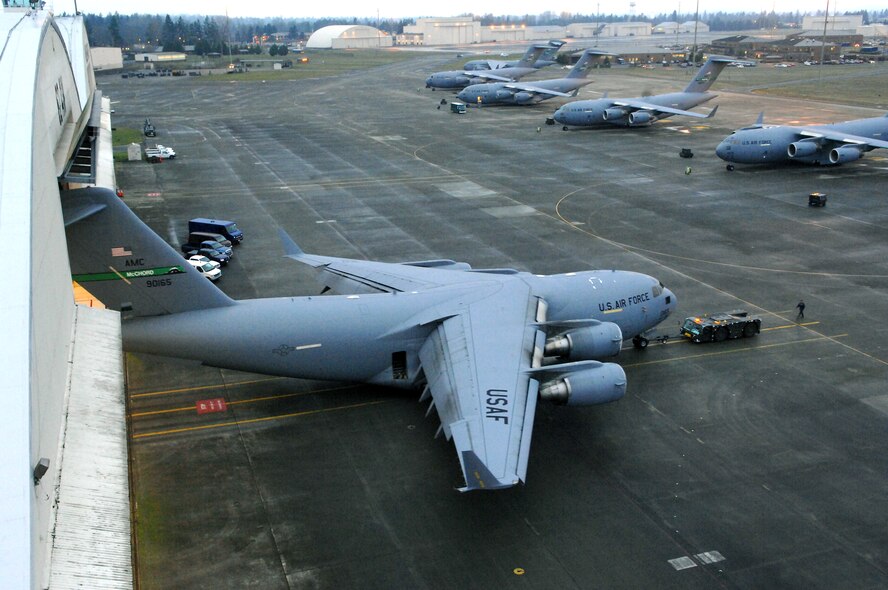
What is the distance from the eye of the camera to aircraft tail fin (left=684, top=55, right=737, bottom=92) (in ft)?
353

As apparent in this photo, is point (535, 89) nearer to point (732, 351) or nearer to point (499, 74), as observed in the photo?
point (499, 74)

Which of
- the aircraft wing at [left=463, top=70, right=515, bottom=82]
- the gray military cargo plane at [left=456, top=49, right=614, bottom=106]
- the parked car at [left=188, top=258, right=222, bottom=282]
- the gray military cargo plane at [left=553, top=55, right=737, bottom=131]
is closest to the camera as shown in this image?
the parked car at [left=188, top=258, right=222, bottom=282]

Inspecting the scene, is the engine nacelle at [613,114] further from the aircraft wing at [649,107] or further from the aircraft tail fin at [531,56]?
the aircraft tail fin at [531,56]

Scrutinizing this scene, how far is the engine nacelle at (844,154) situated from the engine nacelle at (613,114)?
3255 cm

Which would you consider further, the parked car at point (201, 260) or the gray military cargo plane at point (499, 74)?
the gray military cargo plane at point (499, 74)

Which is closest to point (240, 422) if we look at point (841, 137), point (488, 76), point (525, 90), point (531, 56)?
point (841, 137)

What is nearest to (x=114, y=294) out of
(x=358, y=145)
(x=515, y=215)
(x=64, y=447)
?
(x=64, y=447)

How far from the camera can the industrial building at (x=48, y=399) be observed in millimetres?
14438

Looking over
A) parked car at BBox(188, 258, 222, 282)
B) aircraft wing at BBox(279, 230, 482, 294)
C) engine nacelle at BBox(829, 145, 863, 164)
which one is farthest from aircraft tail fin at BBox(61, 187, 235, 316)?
engine nacelle at BBox(829, 145, 863, 164)

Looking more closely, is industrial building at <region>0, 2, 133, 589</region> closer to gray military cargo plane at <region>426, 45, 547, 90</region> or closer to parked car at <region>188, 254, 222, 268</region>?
parked car at <region>188, 254, 222, 268</region>

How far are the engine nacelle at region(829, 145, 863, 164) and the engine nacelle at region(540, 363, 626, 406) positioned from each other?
60.2 meters

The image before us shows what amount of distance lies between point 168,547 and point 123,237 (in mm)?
12009

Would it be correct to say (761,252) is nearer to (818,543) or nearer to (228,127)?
(818,543)

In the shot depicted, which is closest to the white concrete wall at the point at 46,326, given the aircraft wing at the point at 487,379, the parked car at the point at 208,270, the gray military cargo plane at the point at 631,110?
the aircraft wing at the point at 487,379
